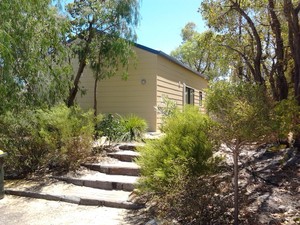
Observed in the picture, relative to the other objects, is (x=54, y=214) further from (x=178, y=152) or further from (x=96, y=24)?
(x=96, y=24)

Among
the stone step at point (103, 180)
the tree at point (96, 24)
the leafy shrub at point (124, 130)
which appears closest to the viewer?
the stone step at point (103, 180)

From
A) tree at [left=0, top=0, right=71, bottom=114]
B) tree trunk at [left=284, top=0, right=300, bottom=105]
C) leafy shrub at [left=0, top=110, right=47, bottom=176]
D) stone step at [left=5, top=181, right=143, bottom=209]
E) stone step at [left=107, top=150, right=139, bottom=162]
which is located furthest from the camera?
stone step at [left=107, top=150, right=139, bottom=162]

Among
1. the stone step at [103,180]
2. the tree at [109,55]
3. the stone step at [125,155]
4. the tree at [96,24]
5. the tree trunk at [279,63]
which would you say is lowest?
the stone step at [103,180]

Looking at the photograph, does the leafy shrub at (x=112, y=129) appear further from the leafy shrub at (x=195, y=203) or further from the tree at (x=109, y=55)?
the leafy shrub at (x=195, y=203)

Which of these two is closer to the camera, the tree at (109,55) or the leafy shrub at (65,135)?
the leafy shrub at (65,135)

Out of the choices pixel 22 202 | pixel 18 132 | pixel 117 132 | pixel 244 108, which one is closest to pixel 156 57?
pixel 117 132

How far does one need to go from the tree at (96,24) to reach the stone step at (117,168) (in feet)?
13.5

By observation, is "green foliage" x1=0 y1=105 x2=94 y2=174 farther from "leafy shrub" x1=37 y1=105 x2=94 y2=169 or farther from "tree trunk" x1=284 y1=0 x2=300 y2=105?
"tree trunk" x1=284 y1=0 x2=300 y2=105

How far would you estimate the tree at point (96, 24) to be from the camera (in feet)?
34.4

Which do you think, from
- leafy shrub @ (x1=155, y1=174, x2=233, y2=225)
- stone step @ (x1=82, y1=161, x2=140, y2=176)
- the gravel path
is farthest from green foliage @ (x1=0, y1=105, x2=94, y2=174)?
leafy shrub @ (x1=155, y1=174, x2=233, y2=225)

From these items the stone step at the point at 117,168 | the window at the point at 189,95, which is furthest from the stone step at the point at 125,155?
the window at the point at 189,95

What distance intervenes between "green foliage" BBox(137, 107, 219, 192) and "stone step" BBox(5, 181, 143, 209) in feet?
2.56

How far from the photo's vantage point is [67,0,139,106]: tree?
10.5m

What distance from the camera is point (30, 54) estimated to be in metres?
7.67
